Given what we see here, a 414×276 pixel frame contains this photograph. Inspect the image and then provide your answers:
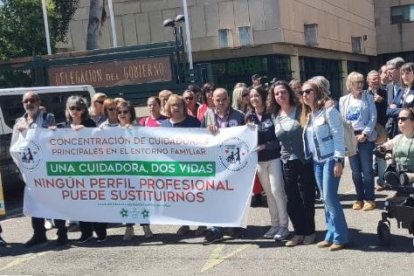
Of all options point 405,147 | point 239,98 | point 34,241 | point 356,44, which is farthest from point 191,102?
point 356,44

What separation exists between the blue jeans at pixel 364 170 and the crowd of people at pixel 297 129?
13 millimetres

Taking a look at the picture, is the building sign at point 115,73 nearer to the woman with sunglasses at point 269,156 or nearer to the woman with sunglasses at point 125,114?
the woman with sunglasses at point 125,114

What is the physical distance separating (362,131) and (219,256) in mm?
2730

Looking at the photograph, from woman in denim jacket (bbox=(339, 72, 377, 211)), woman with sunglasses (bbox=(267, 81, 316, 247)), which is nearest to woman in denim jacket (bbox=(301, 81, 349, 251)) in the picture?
woman with sunglasses (bbox=(267, 81, 316, 247))

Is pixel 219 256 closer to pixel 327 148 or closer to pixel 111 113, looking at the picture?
pixel 327 148

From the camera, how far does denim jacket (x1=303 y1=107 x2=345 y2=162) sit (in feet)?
21.3

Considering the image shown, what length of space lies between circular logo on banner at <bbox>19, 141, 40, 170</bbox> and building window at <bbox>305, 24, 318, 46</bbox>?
1845 centimetres

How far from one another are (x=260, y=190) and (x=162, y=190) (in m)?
2.16

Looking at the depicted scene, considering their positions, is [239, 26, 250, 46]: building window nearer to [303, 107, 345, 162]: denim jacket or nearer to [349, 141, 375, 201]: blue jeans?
[349, 141, 375, 201]: blue jeans

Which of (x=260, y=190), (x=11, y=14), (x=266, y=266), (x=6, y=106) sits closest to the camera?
(x=266, y=266)

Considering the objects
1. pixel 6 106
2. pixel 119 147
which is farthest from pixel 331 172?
pixel 6 106

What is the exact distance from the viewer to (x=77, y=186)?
7.90 metres

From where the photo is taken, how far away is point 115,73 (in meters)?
17.4

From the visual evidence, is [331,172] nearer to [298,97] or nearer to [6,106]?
[298,97]
